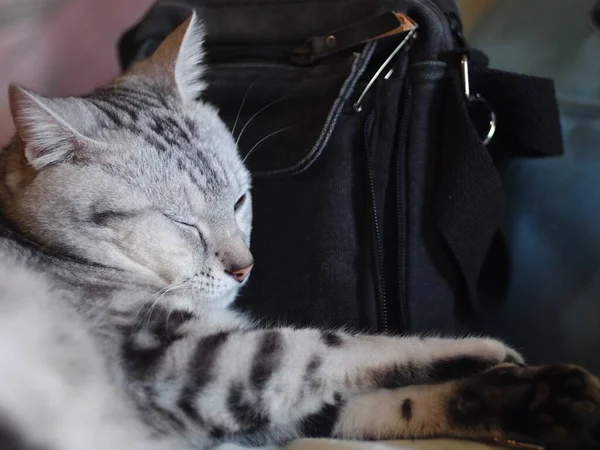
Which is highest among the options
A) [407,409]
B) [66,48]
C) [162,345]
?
[66,48]

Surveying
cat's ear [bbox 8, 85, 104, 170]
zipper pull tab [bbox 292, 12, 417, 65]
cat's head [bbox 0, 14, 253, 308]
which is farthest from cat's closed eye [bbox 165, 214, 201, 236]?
zipper pull tab [bbox 292, 12, 417, 65]

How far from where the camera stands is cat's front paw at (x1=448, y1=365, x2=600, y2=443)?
0.60 m

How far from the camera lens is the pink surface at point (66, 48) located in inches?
51.3

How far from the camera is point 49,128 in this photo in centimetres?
67

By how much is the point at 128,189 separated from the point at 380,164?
342mm

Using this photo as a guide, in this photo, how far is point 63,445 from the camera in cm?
64

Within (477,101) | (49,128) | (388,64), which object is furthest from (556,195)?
(49,128)

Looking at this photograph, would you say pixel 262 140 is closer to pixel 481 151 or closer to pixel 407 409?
pixel 481 151

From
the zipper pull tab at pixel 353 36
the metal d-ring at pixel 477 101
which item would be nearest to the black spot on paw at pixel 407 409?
the metal d-ring at pixel 477 101

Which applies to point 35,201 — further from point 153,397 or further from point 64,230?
point 153,397

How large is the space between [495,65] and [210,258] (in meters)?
0.70

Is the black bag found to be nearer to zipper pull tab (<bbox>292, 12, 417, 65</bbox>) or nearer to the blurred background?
zipper pull tab (<bbox>292, 12, 417, 65</bbox>)

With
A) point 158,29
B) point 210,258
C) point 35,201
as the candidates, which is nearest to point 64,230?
point 35,201

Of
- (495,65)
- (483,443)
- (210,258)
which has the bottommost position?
(483,443)
